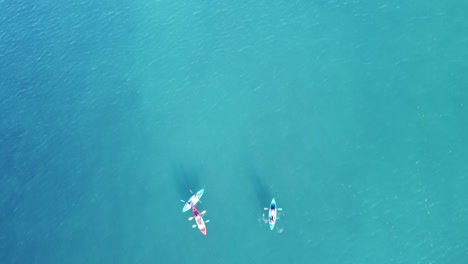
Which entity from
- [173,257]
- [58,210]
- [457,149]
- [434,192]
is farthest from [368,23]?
[58,210]

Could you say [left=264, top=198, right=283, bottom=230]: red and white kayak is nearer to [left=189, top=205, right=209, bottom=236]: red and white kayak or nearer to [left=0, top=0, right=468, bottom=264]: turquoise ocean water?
[left=0, top=0, right=468, bottom=264]: turquoise ocean water

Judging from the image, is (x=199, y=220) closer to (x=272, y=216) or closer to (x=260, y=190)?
A: (x=260, y=190)

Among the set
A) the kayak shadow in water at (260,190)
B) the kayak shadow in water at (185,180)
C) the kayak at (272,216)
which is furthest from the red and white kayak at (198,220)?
the kayak at (272,216)

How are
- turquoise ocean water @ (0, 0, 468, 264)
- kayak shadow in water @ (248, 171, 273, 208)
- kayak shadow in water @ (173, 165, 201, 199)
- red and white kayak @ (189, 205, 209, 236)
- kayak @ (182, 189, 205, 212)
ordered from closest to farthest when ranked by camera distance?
turquoise ocean water @ (0, 0, 468, 264) → red and white kayak @ (189, 205, 209, 236) → kayak shadow in water @ (248, 171, 273, 208) → kayak @ (182, 189, 205, 212) → kayak shadow in water @ (173, 165, 201, 199)

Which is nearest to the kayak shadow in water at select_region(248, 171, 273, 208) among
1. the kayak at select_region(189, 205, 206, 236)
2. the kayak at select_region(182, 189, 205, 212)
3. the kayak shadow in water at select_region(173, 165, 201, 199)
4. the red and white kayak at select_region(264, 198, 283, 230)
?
the red and white kayak at select_region(264, 198, 283, 230)

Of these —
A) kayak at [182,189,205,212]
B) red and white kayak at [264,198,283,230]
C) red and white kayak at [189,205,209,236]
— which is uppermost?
kayak at [182,189,205,212]

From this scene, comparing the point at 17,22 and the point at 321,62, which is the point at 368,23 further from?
the point at 17,22
